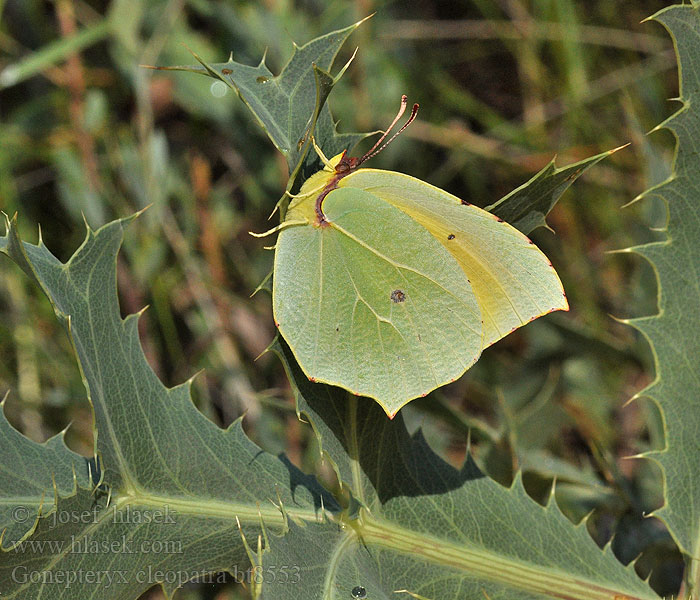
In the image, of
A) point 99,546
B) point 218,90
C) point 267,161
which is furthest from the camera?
point 267,161

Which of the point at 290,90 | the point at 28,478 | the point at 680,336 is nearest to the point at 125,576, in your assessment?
the point at 28,478

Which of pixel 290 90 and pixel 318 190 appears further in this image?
pixel 318 190

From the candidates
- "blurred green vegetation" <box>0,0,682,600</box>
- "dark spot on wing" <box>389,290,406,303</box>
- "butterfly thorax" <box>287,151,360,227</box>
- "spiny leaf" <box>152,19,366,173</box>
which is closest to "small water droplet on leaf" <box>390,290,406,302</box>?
"dark spot on wing" <box>389,290,406,303</box>

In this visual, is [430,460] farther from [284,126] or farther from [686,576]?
[284,126]

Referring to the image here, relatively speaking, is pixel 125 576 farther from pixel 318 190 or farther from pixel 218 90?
pixel 218 90

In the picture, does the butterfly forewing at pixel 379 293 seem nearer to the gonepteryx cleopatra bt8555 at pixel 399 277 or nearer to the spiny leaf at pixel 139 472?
the gonepteryx cleopatra bt8555 at pixel 399 277

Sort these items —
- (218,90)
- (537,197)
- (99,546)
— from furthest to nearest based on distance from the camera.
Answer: (218,90)
(537,197)
(99,546)

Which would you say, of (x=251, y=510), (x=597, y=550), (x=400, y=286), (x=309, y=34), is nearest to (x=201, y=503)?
(x=251, y=510)
